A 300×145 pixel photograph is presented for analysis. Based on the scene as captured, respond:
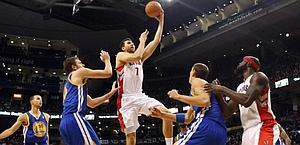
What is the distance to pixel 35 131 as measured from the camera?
28.5 ft

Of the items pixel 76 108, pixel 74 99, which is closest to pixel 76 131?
pixel 76 108

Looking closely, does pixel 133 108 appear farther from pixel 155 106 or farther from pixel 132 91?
pixel 155 106

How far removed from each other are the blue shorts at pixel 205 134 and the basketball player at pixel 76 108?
158 cm

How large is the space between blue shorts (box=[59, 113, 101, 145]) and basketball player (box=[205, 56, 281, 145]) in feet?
6.37

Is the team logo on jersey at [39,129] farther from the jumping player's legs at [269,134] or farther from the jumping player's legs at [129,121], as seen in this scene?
the jumping player's legs at [269,134]

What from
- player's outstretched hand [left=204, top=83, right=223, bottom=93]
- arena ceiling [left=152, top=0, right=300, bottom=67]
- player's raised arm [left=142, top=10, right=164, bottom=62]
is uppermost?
arena ceiling [left=152, top=0, right=300, bottom=67]

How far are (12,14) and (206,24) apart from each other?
15.0 metres

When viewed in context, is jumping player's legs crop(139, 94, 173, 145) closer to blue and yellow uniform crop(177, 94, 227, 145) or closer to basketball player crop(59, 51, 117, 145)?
basketball player crop(59, 51, 117, 145)

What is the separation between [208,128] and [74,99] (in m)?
2.22

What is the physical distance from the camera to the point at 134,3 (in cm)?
2822

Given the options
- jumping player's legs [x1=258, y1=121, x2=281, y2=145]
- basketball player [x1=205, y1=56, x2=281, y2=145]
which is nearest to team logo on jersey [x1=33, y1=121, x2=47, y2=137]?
basketball player [x1=205, y1=56, x2=281, y2=145]

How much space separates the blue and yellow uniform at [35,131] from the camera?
8.60 meters

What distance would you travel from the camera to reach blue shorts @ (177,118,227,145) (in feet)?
15.3

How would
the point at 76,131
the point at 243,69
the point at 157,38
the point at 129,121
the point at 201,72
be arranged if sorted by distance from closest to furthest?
the point at 201,72, the point at 243,69, the point at 76,131, the point at 129,121, the point at 157,38
